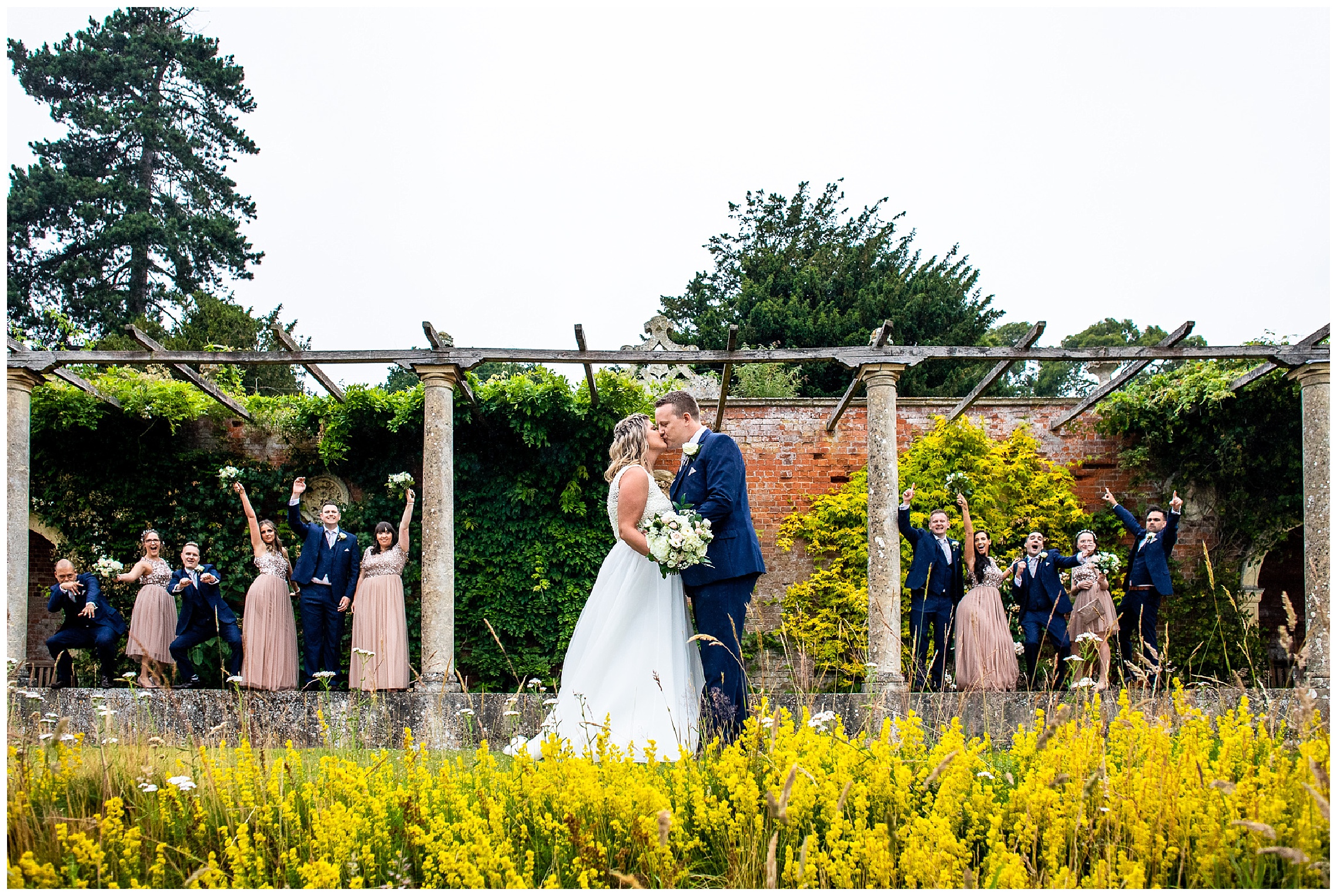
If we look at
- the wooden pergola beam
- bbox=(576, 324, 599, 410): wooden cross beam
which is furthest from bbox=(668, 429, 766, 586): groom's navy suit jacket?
the wooden pergola beam

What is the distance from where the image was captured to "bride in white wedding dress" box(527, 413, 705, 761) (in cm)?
502

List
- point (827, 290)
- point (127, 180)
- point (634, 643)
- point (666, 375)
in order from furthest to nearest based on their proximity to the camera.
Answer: point (127, 180) → point (827, 290) → point (666, 375) → point (634, 643)

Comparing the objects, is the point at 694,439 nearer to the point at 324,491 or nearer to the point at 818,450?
the point at 818,450

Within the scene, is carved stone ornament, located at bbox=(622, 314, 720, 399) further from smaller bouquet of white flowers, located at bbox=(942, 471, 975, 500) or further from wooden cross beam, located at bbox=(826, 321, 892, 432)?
smaller bouquet of white flowers, located at bbox=(942, 471, 975, 500)

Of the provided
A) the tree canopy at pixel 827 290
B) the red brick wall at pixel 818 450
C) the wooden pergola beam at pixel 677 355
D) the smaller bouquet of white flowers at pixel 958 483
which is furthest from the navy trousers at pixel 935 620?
the tree canopy at pixel 827 290

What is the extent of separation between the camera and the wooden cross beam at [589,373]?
8773 mm

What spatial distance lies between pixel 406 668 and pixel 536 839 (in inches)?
280

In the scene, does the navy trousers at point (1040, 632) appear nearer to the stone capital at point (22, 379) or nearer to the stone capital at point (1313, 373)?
the stone capital at point (1313, 373)

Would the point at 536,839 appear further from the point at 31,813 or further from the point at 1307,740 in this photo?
the point at 1307,740

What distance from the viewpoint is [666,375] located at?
529 inches

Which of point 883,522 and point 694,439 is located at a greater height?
point 694,439

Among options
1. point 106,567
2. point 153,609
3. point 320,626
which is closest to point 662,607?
point 320,626

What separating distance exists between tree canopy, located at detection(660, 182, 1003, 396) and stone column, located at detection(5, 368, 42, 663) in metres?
14.8

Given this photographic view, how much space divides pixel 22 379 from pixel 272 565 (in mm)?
2861
